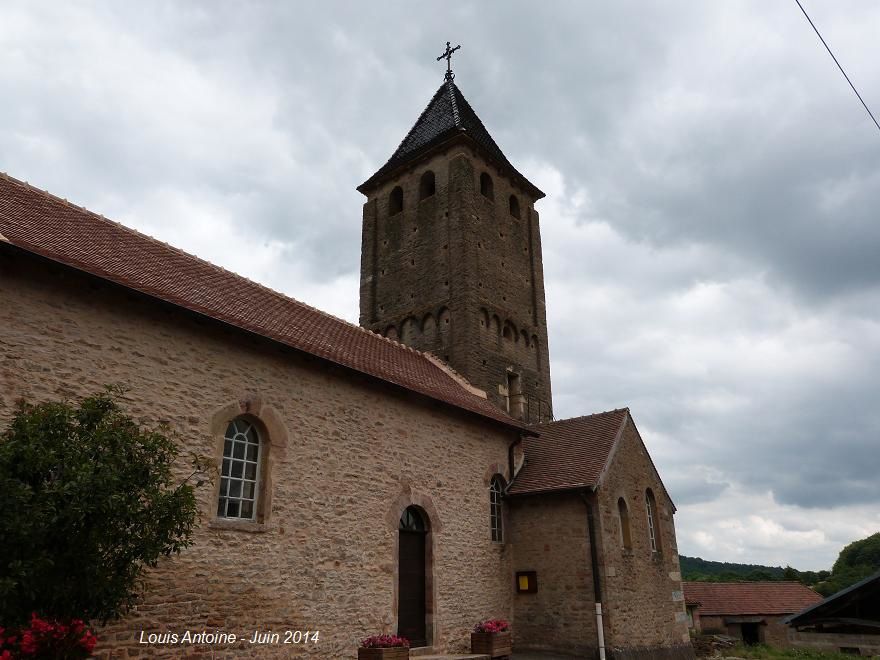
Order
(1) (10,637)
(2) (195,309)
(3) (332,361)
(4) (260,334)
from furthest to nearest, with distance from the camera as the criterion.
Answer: (3) (332,361), (4) (260,334), (2) (195,309), (1) (10,637)

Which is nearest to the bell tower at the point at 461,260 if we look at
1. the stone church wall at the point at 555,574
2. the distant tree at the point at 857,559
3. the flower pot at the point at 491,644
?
the stone church wall at the point at 555,574

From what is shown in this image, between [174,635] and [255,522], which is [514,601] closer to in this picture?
[255,522]

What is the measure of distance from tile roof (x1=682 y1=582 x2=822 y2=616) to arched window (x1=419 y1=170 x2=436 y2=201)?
22.2 metres

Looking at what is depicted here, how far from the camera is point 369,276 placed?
81.8 feet

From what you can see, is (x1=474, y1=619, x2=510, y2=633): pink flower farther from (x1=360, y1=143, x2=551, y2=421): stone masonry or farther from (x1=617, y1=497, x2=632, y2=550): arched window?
(x1=360, y1=143, x2=551, y2=421): stone masonry

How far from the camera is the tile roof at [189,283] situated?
→ 32.8 feet

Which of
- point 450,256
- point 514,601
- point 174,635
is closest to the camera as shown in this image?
point 174,635

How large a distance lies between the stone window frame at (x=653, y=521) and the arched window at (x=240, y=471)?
36.2 feet

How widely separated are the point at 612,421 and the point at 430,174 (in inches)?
479

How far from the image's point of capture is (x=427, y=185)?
82.5ft

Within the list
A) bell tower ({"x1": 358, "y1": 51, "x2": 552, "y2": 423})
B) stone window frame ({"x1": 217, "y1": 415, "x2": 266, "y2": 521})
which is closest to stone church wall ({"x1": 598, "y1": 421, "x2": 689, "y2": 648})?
bell tower ({"x1": 358, "y1": 51, "x2": 552, "y2": 423})

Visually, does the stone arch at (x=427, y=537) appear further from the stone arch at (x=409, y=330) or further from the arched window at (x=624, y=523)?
the stone arch at (x=409, y=330)

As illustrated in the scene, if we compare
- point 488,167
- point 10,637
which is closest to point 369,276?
point 488,167

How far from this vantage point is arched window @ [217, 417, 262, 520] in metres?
10.6
